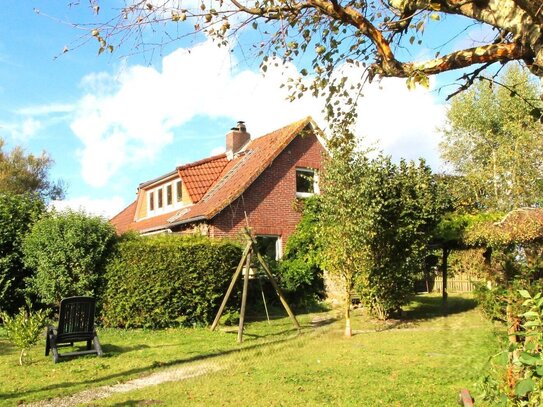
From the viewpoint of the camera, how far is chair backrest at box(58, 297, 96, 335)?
1073 cm

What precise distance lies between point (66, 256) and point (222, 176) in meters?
11.4

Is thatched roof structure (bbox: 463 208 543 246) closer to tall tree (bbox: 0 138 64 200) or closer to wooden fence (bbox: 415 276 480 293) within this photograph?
wooden fence (bbox: 415 276 480 293)

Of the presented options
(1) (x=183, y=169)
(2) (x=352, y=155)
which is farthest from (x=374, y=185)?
(1) (x=183, y=169)

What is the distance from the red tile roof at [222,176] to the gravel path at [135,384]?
11.3 meters

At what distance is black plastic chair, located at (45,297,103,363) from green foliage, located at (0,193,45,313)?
6026 millimetres

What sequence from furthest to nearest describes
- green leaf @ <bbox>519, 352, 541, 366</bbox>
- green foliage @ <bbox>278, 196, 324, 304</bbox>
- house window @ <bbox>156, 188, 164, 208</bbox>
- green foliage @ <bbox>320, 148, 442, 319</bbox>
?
house window @ <bbox>156, 188, 164, 208</bbox> → green foliage @ <bbox>278, 196, 324, 304</bbox> → green foliage @ <bbox>320, 148, 442, 319</bbox> → green leaf @ <bbox>519, 352, 541, 366</bbox>

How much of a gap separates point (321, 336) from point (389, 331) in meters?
2.00

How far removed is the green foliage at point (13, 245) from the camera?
16078mm

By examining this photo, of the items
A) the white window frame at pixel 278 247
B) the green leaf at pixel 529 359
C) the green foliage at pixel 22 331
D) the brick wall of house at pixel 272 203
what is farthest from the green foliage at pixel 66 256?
the green leaf at pixel 529 359

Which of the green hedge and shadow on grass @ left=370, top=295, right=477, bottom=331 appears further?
shadow on grass @ left=370, top=295, right=477, bottom=331

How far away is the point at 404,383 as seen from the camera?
7.82 m

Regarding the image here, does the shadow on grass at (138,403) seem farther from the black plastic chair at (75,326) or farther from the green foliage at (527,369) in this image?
the green foliage at (527,369)

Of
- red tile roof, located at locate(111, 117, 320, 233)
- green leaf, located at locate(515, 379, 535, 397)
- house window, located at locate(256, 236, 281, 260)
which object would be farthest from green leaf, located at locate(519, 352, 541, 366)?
house window, located at locate(256, 236, 281, 260)

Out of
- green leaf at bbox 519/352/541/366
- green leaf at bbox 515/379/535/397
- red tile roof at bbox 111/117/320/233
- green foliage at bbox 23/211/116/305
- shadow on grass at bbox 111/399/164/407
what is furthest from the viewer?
red tile roof at bbox 111/117/320/233
